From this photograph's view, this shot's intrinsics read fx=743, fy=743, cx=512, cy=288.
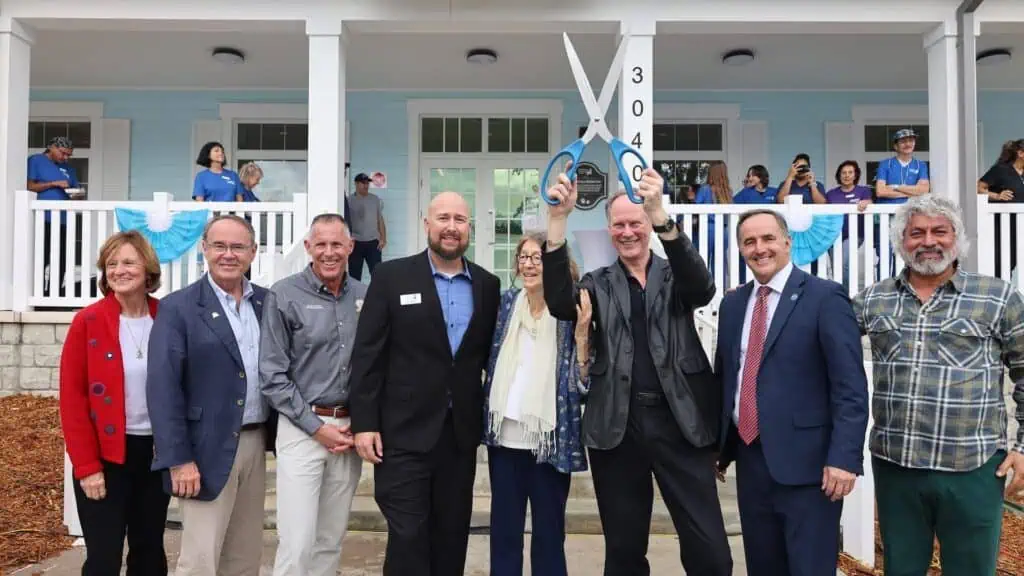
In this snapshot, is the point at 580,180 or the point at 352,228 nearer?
the point at 352,228

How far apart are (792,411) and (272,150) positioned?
7929 mm

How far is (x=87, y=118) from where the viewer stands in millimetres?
8953

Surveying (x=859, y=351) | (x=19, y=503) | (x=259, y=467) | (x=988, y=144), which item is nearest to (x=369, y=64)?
(x=19, y=503)

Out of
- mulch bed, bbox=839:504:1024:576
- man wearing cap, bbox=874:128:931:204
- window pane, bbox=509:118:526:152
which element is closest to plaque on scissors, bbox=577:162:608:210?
window pane, bbox=509:118:526:152

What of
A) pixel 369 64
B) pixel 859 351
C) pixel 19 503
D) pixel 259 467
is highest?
pixel 369 64

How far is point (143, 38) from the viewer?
24.5 feet

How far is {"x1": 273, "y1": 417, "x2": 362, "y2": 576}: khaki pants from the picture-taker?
9.09 ft

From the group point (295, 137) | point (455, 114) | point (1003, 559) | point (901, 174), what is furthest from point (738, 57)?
point (1003, 559)

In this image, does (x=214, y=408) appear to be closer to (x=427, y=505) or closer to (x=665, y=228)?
(x=427, y=505)

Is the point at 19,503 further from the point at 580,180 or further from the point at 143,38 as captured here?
the point at 580,180

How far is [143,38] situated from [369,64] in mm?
2241

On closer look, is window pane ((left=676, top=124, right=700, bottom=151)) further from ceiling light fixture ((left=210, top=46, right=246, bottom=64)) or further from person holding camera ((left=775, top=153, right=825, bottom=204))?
ceiling light fixture ((left=210, top=46, right=246, bottom=64))

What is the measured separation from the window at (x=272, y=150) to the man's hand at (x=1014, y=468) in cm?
808

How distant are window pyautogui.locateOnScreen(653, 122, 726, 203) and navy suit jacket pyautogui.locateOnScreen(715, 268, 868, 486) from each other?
683cm
